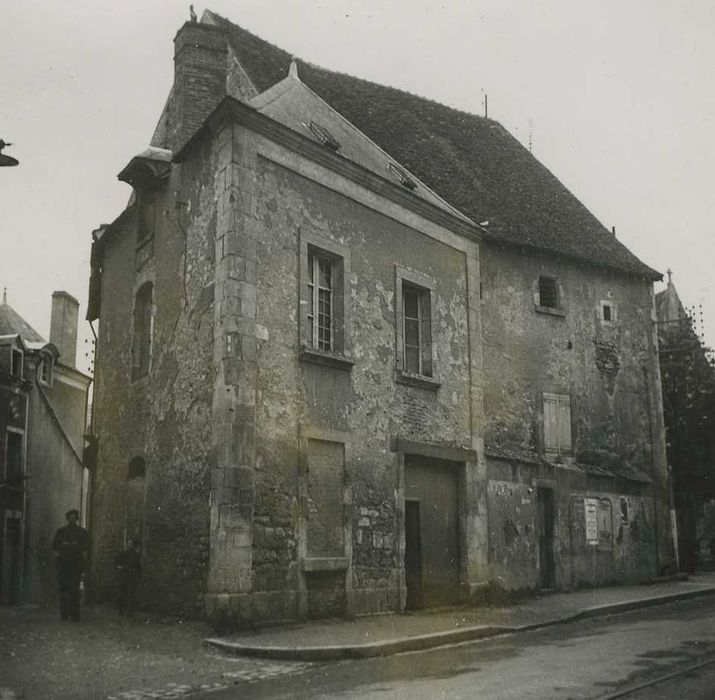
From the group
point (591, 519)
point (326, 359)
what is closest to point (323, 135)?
point (326, 359)

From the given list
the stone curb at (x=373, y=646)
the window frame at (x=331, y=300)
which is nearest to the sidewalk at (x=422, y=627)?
the stone curb at (x=373, y=646)

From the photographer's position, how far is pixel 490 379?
17750mm

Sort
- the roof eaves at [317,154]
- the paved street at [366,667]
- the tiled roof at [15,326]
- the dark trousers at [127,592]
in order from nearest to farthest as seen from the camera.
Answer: the paved street at [366,667]
the roof eaves at [317,154]
the dark trousers at [127,592]
the tiled roof at [15,326]

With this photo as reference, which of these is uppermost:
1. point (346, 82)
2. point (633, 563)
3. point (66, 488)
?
point (346, 82)

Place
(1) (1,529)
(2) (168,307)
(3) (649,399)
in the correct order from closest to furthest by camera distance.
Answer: (2) (168,307) < (3) (649,399) < (1) (1,529)

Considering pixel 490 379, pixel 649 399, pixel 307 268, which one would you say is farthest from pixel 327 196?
pixel 649 399

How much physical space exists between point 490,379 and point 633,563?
5.79m

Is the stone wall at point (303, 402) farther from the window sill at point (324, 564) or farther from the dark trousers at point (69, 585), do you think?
the dark trousers at point (69, 585)

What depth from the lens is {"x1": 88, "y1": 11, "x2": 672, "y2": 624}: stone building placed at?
40.6ft

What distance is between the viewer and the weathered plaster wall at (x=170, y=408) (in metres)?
12.5

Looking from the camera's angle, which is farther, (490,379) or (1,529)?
(1,529)

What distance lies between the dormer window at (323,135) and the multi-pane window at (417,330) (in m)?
2.75

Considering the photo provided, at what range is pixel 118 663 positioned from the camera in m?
9.52

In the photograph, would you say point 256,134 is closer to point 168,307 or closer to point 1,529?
point 168,307
